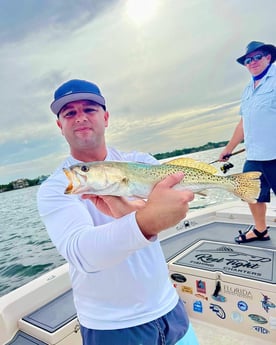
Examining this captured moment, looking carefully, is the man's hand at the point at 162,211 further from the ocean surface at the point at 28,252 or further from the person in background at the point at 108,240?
the ocean surface at the point at 28,252

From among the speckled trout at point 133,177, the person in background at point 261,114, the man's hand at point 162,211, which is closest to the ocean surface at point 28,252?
the person in background at point 261,114

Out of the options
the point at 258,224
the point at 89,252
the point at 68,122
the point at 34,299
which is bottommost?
the point at 34,299

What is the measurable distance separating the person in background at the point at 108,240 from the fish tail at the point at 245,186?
1.33ft

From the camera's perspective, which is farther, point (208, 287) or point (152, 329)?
point (208, 287)

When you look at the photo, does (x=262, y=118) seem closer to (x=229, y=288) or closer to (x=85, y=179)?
(x=229, y=288)

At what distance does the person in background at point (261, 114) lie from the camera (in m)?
2.75

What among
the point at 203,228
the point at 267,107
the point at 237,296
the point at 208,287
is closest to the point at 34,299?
the point at 208,287

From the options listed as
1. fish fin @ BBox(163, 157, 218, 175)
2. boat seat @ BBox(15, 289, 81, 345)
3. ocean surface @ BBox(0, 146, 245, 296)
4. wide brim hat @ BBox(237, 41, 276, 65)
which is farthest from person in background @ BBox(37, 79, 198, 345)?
ocean surface @ BBox(0, 146, 245, 296)

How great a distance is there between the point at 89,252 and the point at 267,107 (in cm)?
241

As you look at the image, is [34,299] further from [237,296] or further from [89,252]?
[89,252]

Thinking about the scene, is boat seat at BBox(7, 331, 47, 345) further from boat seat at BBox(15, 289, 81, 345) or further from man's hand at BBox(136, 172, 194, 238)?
man's hand at BBox(136, 172, 194, 238)

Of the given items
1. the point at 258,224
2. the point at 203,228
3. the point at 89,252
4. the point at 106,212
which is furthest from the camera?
the point at 203,228

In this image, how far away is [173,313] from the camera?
4.65ft

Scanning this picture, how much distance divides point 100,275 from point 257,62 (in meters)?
2.52
